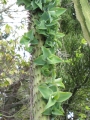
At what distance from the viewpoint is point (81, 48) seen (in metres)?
2.13

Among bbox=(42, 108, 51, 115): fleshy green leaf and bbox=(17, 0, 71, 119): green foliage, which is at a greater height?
bbox=(17, 0, 71, 119): green foliage

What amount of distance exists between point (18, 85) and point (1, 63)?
1.26 feet

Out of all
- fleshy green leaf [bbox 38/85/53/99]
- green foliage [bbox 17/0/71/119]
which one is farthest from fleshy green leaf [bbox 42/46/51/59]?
fleshy green leaf [bbox 38/85/53/99]

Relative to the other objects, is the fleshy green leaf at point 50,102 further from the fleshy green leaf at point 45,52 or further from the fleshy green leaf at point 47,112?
the fleshy green leaf at point 45,52

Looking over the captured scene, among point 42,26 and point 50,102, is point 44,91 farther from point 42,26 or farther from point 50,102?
point 42,26

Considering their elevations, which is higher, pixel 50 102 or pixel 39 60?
pixel 39 60

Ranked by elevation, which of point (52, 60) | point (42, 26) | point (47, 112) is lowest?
point (47, 112)

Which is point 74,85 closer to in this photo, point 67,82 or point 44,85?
point 67,82

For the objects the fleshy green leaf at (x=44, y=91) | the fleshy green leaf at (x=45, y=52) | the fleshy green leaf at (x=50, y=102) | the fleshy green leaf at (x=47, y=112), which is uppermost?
the fleshy green leaf at (x=45, y=52)

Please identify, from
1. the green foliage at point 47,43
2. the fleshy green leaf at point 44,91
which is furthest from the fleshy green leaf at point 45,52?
the fleshy green leaf at point 44,91

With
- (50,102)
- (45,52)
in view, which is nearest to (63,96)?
(50,102)

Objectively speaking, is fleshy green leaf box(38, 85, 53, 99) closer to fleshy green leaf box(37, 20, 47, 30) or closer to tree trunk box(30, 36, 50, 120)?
tree trunk box(30, 36, 50, 120)

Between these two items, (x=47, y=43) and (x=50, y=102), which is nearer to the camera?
(x=50, y=102)

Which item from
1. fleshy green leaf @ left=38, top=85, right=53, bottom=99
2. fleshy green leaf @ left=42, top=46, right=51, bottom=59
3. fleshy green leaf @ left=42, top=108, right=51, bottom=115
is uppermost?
fleshy green leaf @ left=42, top=46, right=51, bottom=59
